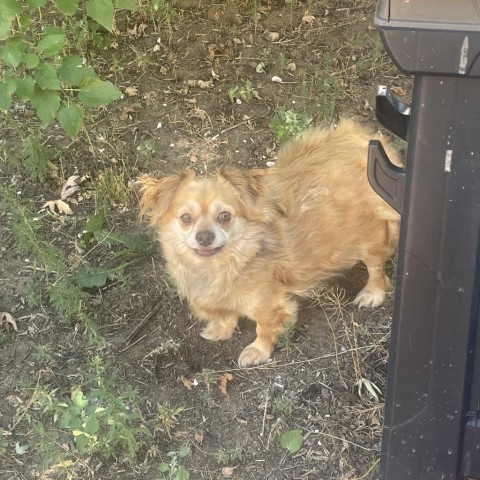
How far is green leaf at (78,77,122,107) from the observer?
291cm

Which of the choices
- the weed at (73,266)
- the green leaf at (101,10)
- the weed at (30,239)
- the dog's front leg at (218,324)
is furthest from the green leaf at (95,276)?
the green leaf at (101,10)

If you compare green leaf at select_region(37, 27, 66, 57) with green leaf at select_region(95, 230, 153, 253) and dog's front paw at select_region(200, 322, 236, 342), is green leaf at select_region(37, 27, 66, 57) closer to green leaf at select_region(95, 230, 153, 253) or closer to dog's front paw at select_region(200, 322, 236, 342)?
green leaf at select_region(95, 230, 153, 253)

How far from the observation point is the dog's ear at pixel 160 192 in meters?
2.88

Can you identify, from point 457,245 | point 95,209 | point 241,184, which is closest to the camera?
point 457,245

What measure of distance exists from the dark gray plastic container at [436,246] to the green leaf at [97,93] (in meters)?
1.44

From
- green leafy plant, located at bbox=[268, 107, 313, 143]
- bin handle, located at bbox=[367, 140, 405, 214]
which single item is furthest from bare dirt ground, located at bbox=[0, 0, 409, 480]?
bin handle, located at bbox=[367, 140, 405, 214]

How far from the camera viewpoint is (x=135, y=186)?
385cm

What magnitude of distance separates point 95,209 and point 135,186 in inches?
9.9

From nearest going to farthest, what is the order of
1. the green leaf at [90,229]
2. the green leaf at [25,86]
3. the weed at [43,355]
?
the green leaf at [25,86] → the weed at [43,355] → the green leaf at [90,229]

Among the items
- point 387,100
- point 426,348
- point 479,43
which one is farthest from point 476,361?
point 479,43

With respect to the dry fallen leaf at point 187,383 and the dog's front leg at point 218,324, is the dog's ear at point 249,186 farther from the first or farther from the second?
the dry fallen leaf at point 187,383

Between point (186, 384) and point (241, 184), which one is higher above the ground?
point (241, 184)

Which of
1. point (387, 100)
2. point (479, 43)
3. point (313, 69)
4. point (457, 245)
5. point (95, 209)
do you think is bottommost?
point (95, 209)

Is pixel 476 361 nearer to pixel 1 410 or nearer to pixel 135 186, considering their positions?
pixel 1 410
